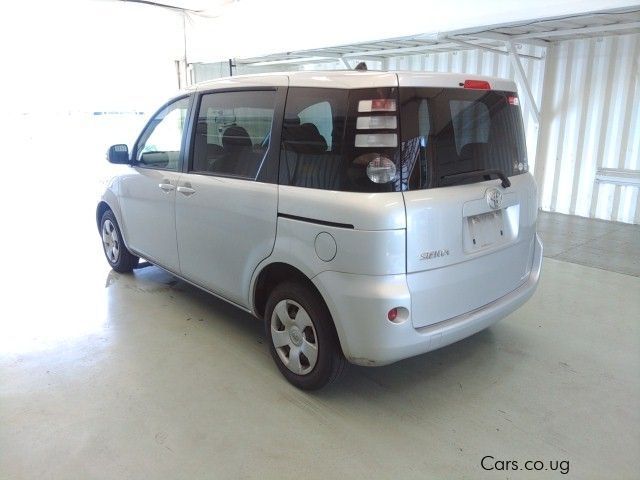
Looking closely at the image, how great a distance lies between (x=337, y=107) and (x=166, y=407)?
5.76 ft

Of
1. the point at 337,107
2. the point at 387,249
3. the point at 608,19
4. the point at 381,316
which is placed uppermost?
the point at 608,19

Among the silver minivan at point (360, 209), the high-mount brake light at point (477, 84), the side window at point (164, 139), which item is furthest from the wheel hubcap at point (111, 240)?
the high-mount brake light at point (477, 84)

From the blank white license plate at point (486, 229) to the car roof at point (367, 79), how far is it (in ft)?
2.19

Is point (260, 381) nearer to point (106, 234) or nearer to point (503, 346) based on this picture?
point (503, 346)

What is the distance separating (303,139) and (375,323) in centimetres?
99

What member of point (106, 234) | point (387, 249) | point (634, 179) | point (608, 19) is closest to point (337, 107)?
point (387, 249)

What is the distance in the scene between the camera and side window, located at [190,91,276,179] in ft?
9.16

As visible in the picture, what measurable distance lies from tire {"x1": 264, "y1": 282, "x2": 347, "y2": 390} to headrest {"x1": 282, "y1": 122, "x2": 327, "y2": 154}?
0.70 metres

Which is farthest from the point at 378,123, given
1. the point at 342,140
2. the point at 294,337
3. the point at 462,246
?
the point at 294,337

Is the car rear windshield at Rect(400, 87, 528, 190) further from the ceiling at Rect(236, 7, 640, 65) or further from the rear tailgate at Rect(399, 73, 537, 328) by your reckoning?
the ceiling at Rect(236, 7, 640, 65)

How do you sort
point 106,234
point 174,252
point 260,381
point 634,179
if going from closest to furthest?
point 260,381 → point 174,252 → point 106,234 → point 634,179

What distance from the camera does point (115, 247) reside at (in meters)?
4.62

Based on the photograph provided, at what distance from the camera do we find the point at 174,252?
359cm

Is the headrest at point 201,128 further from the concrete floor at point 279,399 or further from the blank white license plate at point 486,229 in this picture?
the blank white license plate at point 486,229
